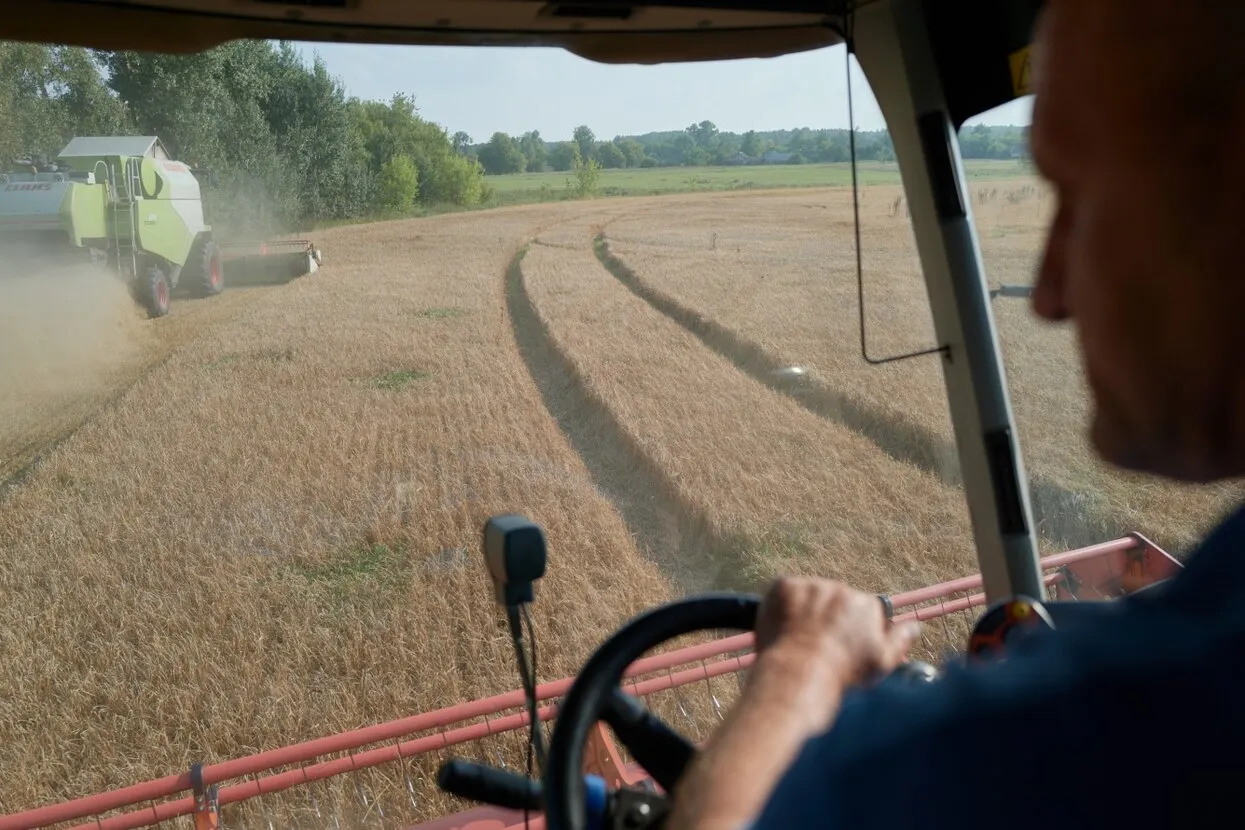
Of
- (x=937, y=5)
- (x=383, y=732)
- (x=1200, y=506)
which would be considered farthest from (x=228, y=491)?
(x=937, y=5)

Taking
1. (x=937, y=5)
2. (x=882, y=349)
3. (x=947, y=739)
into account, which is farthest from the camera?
(x=882, y=349)

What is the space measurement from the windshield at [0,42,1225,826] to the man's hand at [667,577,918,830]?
0.28m

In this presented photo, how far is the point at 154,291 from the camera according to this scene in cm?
1306

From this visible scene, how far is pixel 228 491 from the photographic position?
26.6ft

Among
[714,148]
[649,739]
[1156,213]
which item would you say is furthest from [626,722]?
[714,148]

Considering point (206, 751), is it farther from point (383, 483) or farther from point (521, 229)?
point (521, 229)

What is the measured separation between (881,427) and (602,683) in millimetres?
7413

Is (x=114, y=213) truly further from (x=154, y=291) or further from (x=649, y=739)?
(x=649, y=739)

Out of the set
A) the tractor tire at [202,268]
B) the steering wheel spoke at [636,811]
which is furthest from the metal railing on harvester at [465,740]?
the tractor tire at [202,268]

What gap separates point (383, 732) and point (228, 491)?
5.96 meters

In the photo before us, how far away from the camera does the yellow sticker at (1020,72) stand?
1908 mm

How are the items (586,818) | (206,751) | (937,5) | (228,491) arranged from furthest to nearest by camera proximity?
(228,491)
(206,751)
(937,5)
(586,818)

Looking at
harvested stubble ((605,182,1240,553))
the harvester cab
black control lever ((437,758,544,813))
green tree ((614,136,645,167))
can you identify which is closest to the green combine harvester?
the harvester cab

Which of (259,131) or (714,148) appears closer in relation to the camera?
(714,148)
